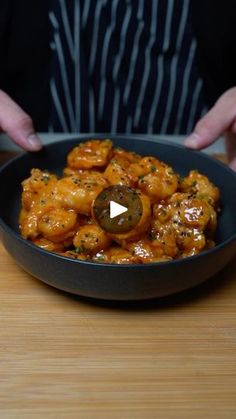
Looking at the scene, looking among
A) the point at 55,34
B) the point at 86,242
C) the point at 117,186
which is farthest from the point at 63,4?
the point at 86,242

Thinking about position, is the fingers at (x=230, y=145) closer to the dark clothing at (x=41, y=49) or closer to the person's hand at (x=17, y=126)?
the dark clothing at (x=41, y=49)

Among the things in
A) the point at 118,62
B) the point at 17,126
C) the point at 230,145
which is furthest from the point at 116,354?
the point at 118,62

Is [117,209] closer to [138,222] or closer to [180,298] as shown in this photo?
[138,222]

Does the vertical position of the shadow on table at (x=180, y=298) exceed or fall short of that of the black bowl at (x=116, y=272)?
it falls short

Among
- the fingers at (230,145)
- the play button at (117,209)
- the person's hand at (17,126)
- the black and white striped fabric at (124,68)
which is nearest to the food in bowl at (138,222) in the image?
the play button at (117,209)

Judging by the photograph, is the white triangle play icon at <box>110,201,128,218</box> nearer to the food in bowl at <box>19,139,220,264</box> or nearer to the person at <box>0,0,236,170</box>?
the food in bowl at <box>19,139,220,264</box>

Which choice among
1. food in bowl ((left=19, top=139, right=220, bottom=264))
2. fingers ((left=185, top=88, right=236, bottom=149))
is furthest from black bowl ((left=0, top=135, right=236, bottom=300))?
fingers ((left=185, top=88, right=236, bottom=149))

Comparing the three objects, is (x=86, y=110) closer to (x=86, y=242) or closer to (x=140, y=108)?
(x=140, y=108)
